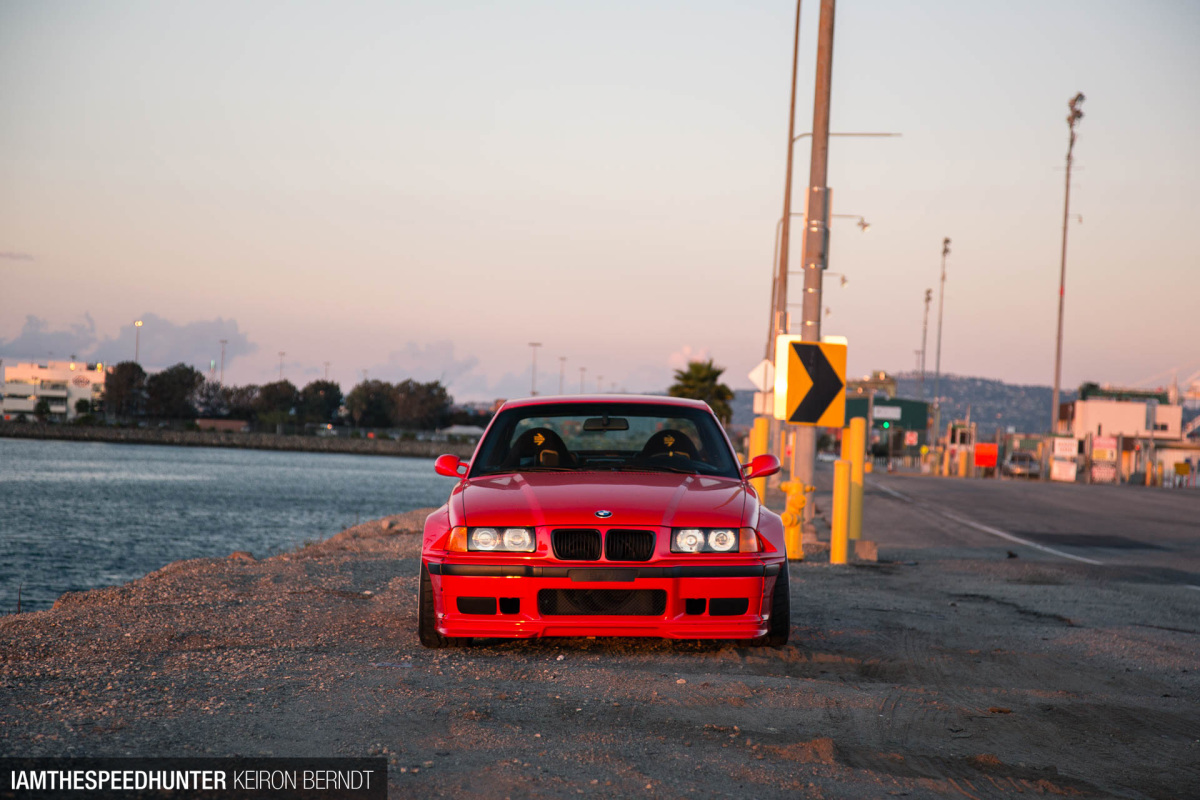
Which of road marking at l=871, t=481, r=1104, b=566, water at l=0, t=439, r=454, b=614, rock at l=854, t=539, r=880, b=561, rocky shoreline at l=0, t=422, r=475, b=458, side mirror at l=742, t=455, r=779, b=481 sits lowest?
rocky shoreline at l=0, t=422, r=475, b=458

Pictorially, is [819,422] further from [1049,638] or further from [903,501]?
[903,501]

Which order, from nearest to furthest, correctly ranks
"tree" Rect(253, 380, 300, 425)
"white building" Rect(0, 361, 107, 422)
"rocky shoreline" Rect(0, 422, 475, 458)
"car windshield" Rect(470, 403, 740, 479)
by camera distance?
1. "car windshield" Rect(470, 403, 740, 479)
2. "rocky shoreline" Rect(0, 422, 475, 458)
3. "white building" Rect(0, 361, 107, 422)
4. "tree" Rect(253, 380, 300, 425)

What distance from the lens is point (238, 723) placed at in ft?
13.7

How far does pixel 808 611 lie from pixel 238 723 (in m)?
4.79

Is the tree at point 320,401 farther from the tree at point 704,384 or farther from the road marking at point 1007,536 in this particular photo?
the road marking at point 1007,536

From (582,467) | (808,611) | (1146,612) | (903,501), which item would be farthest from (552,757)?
(903,501)

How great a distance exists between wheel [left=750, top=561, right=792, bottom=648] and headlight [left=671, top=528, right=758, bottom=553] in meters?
0.30

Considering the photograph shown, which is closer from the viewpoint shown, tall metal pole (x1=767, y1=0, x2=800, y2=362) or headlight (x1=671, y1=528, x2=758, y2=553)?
headlight (x1=671, y1=528, x2=758, y2=553)

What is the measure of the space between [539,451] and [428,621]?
1.44 m

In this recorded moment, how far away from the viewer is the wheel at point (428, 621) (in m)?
5.84

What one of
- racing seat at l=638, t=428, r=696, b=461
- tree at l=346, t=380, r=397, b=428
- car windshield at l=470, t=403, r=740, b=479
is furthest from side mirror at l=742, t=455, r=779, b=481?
tree at l=346, t=380, r=397, b=428

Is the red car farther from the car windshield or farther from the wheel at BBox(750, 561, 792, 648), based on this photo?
the car windshield

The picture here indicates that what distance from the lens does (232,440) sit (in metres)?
146

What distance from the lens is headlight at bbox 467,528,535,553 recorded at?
18.5 ft
